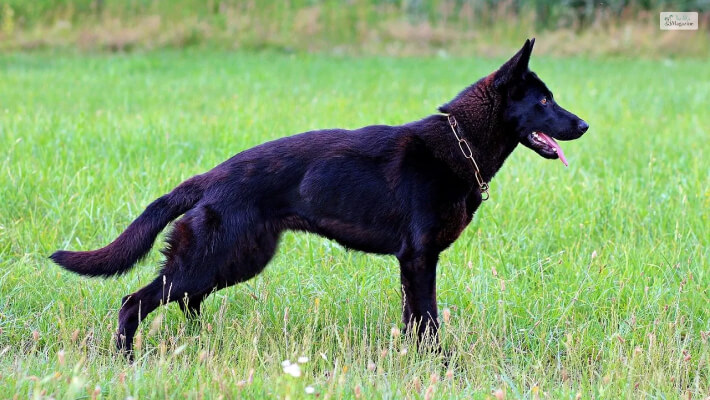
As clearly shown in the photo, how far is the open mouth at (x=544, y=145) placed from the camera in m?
3.71

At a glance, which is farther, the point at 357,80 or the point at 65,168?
the point at 357,80

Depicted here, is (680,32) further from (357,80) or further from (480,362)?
(480,362)

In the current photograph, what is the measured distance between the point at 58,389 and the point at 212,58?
14.3 m

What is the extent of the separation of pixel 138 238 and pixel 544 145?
186cm

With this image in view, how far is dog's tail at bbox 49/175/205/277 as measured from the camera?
11.5ft

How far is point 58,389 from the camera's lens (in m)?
2.72

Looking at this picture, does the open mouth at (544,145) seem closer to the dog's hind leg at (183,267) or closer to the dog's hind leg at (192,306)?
the dog's hind leg at (183,267)

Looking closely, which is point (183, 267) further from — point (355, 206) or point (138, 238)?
point (355, 206)

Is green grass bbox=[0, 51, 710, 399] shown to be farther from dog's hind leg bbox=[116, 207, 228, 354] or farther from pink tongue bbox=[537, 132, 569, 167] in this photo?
pink tongue bbox=[537, 132, 569, 167]

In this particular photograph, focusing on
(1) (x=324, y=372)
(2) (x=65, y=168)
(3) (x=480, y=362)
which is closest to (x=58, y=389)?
(1) (x=324, y=372)

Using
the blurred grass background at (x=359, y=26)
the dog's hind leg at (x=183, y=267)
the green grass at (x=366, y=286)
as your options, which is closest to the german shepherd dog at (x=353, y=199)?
the dog's hind leg at (x=183, y=267)

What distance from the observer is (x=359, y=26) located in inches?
797

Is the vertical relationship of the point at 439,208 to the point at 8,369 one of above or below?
above

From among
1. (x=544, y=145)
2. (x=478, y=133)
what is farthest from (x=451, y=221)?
(x=544, y=145)
